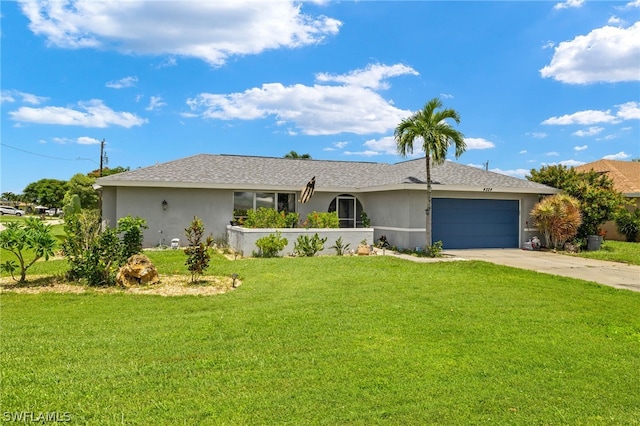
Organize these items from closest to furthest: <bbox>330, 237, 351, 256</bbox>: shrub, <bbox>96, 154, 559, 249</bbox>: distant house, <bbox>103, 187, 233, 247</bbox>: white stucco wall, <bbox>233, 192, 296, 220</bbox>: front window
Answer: <bbox>330, 237, 351, 256</bbox>: shrub → <bbox>103, 187, 233, 247</bbox>: white stucco wall → <bbox>96, 154, 559, 249</bbox>: distant house → <bbox>233, 192, 296, 220</bbox>: front window

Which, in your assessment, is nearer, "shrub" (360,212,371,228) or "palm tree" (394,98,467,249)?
"palm tree" (394,98,467,249)

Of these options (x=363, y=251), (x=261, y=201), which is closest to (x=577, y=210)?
(x=363, y=251)

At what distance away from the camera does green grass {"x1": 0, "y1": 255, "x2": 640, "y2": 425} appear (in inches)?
140

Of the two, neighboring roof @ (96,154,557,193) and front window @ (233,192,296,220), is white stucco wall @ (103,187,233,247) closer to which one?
front window @ (233,192,296,220)

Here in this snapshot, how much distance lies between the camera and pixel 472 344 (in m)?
5.32

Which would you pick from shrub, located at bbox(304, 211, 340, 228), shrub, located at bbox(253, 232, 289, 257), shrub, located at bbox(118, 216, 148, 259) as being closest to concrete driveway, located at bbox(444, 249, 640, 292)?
shrub, located at bbox(304, 211, 340, 228)

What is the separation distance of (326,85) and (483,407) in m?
20.2

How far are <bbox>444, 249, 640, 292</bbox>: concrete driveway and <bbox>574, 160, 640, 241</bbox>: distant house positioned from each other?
7815 mm

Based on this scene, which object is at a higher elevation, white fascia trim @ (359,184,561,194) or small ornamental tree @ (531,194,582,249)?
white fascia trim @ (359,184,561,194)

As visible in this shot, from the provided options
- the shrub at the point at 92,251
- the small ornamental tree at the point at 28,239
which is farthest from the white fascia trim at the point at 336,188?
A: the small ornamental tree at the point at 28,239

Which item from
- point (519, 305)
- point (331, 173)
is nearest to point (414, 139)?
point (331, 173)

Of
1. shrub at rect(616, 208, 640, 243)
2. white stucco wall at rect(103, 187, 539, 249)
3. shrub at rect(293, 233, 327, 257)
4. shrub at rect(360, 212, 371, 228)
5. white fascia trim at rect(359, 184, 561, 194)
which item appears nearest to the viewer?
shrub at rect(293, 233, 327, 257)

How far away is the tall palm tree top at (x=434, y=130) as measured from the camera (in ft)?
51.1

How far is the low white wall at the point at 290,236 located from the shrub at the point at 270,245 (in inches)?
9.5
